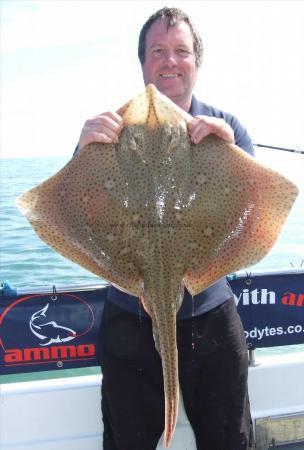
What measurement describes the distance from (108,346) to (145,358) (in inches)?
8.1

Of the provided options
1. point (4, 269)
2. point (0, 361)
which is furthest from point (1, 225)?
point (0, 361)

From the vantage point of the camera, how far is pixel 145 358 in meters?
2.53

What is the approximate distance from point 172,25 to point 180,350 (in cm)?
166

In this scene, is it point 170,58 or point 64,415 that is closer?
point 170,58

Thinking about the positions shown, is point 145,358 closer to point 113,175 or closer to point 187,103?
point 113,175

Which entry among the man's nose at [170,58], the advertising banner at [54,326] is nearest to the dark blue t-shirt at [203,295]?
the man's nose at [170,58]

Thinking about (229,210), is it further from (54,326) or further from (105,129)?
(54,326)

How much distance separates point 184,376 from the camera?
8.35ft

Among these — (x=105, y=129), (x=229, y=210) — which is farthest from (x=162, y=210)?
(x=105, y=129)

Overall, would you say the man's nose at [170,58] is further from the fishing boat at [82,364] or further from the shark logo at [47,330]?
the shark logo at [47,330]

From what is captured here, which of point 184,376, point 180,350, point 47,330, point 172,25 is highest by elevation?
point 172,25

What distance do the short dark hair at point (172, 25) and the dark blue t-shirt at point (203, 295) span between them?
25 centimetres

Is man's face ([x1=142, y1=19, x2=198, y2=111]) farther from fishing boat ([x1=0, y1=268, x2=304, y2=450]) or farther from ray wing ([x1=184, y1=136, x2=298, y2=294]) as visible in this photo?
fishing boat ([x1=0, y1=268, x2=304, y2=450])

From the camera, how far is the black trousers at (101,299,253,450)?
252cm
